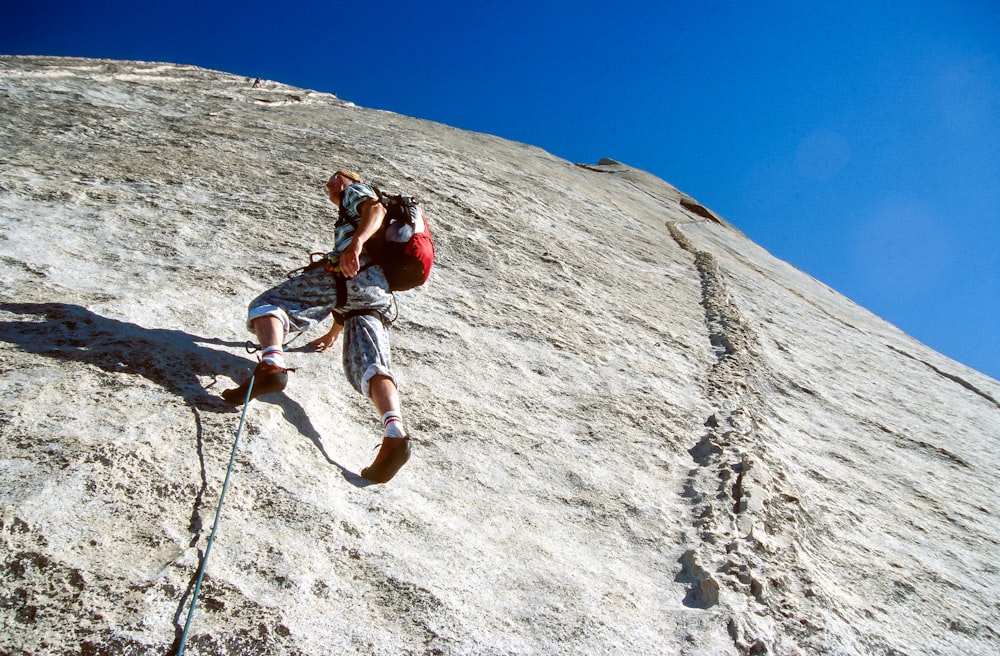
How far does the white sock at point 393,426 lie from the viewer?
2.52 m

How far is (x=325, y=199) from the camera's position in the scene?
4730mm

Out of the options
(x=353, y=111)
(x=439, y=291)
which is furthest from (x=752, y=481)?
(x=353, y=111)

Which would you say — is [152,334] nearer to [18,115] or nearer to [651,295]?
[18,115]

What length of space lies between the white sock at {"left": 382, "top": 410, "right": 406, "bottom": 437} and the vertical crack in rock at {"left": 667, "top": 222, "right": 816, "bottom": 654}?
3.58ft

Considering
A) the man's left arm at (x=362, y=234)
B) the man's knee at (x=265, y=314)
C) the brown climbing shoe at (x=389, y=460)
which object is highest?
the man's left arm at (x=362, y=234)

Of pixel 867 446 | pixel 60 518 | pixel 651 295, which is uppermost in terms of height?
pixel 651 295

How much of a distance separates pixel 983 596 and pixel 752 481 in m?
1.04

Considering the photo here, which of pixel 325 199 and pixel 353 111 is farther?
pixel 353 111

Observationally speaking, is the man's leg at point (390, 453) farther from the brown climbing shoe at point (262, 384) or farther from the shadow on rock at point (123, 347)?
the shadow on rock at point (123, 347)

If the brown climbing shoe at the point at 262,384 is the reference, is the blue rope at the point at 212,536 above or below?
below

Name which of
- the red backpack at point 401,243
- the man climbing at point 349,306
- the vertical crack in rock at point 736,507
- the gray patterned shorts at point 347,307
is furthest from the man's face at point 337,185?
the vertical crack in rock at point 736,507

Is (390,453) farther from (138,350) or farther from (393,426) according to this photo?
(138,350)

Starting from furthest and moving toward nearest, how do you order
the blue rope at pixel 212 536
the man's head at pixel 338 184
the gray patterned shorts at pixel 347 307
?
the man's head at pixel 338 184, the gray patterned shorts at pixel 347 307, the blue rope at pixel 212 536

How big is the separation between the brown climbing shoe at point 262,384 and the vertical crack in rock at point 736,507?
1543mm
